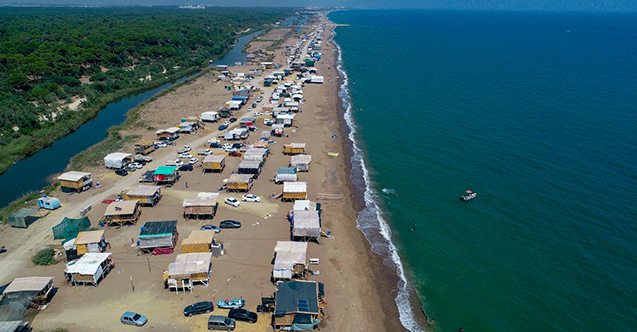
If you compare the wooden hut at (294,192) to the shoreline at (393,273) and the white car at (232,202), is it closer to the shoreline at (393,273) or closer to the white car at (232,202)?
the white car at (232,202)

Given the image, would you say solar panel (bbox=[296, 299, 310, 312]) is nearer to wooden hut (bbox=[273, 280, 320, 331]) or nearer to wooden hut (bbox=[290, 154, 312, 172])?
wooden hut (bbox=[273, 280, 320, 331])

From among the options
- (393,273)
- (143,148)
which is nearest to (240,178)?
(143,148)

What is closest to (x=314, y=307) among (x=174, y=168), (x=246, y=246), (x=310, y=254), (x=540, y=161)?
(x=310, y=254)

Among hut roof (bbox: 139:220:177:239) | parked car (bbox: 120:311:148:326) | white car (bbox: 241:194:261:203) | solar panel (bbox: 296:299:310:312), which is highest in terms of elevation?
hut roof (bbox: 139:220:177:239)

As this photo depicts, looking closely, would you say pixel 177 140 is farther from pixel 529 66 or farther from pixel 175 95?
pixel 529 66

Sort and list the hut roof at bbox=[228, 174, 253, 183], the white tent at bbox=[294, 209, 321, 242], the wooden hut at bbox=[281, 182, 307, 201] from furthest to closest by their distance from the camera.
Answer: the hut roof at bbox=[228, 174, 253, 183]
the wooden hut at bbox=[281, 182, 307, 201]
the white tent at bbox=[294, 209, 321, 242]

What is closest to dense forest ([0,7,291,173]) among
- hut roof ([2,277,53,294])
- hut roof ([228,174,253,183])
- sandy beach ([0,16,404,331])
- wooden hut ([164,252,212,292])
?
sandy beach ([0,16,404,331])
